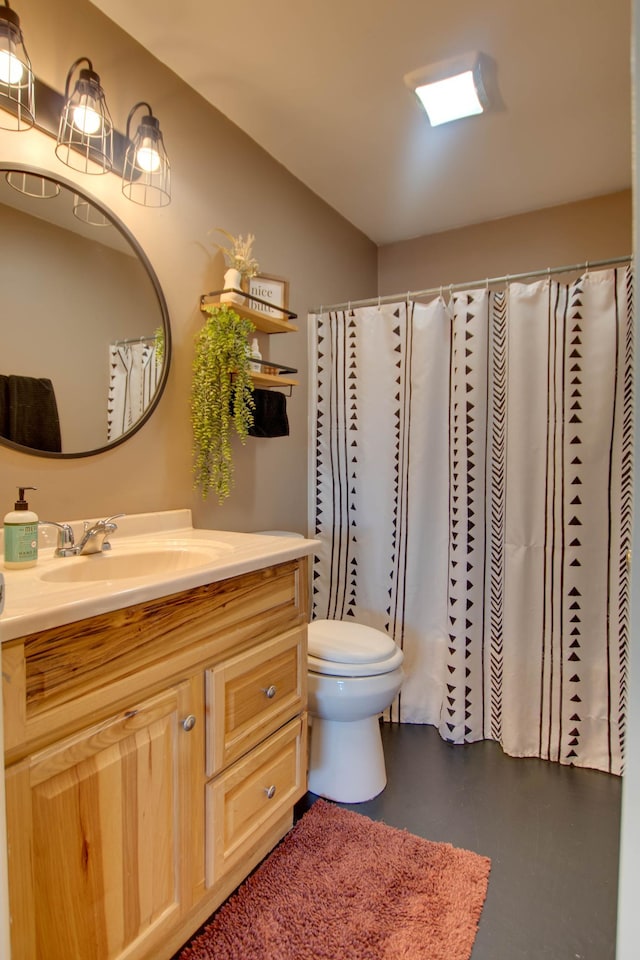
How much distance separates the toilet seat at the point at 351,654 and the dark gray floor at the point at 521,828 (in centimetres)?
46

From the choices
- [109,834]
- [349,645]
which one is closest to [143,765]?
[109,834]

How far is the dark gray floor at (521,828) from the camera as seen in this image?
121 centimetres

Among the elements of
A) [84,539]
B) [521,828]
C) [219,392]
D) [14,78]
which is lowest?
[521,828]

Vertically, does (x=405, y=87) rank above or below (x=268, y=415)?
above

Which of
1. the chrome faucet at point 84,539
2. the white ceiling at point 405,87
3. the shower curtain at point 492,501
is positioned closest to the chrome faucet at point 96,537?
the chrome faucet at point 84,539

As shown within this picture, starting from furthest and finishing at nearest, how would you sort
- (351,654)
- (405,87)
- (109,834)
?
(405,87)
(351,654)
(109,834)

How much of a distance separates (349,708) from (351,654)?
6.6 inches

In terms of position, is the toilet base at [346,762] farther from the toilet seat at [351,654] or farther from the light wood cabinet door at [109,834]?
the light wood cabinet door at [109,834]

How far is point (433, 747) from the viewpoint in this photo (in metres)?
2.01

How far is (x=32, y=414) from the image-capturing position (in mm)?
1299

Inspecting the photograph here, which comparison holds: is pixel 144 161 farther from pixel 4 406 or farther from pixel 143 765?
pixel 143 765

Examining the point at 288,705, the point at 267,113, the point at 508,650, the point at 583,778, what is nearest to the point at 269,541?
the point at 288,705

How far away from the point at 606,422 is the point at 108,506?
1731 millimetres

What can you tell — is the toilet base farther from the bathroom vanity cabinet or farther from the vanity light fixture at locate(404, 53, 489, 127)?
the vanity light fixture at locate(404, 53, 489, 127)
